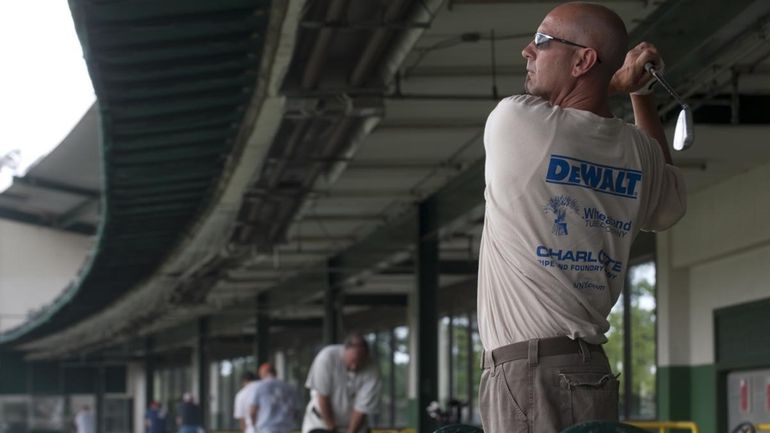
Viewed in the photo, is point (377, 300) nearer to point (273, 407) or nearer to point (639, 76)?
point (273, 407)

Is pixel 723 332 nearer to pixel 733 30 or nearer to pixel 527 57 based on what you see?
pixel 733 30

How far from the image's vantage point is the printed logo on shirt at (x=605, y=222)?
364 cm

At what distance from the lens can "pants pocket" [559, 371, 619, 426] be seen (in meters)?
3.55

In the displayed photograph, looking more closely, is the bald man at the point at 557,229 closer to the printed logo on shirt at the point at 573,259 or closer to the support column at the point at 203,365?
the printed logo on shirt at the point at 573,259

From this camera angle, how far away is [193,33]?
31.4 feet

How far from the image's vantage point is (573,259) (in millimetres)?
3607

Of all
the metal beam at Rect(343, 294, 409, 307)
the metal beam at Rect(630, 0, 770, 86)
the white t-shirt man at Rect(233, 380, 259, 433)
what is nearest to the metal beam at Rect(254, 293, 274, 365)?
the metal beam at Rect(343, 294, 409, 307)

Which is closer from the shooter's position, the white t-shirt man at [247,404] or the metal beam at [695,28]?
the metal beam at [695,28]

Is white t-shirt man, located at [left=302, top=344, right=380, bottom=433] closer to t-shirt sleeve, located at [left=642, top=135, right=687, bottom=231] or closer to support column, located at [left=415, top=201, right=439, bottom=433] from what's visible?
t-shirt sleeve, located at [left=642, top=135, right=687, bottom=231]

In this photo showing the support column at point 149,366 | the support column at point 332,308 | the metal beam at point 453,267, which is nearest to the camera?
the metal beam at point 453,267

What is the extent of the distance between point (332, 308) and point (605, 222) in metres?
24.4

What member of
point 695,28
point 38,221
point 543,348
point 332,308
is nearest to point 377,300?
point 332,308

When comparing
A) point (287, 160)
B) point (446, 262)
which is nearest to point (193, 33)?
point (287, 160)

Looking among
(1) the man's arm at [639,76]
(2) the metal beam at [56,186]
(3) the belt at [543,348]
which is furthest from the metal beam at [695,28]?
(2) the metal beam at [56,186]
